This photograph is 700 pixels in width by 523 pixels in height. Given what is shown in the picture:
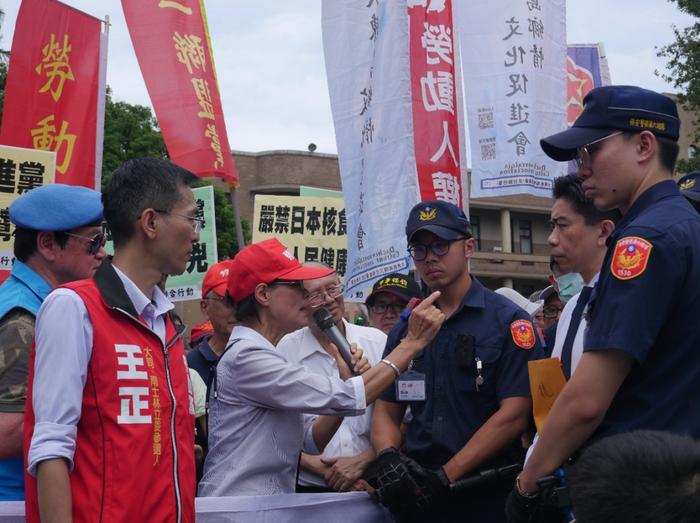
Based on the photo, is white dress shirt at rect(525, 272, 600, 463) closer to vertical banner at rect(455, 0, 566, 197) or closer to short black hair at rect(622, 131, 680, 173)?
short black hair at rect(622, 131, 680, 173)

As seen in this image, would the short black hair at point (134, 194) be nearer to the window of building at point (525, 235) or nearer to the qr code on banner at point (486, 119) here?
the qr code on banner at point (486, 119)

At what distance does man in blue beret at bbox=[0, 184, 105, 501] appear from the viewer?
2.93 metres

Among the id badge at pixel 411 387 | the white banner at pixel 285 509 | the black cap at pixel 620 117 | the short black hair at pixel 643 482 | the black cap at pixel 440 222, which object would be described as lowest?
the white banner at pixel 285 509

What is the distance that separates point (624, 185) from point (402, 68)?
3923 millimetres

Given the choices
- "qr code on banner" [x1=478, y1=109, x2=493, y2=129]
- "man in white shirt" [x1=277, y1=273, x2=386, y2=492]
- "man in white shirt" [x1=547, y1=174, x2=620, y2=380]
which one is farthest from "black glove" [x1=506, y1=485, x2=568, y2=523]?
"qr code on banner" [x1=478, y1=109, x2=493, y2=129]

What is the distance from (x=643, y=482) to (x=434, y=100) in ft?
17.8

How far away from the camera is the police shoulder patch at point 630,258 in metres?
2.43

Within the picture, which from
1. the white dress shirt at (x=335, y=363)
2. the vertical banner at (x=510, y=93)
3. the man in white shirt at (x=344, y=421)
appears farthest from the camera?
the vertical banner at (x=510, y=93)

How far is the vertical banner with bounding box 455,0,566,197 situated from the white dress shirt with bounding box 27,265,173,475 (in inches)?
188

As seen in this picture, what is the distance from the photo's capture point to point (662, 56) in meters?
23.1

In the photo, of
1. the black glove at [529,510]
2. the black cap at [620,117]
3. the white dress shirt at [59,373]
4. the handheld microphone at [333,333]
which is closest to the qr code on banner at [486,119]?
the handheld microphone at [333,333]

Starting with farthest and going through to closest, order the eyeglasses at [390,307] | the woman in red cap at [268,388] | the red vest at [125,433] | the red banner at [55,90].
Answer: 1. the red banner at [55,90]
2. the eyeglasses at [390,307]
3. the woman in red cap at [268,388]
4. the red vest at [125,433]

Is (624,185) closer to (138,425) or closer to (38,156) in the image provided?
(138,425)

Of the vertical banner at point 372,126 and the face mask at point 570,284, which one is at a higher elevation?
the vertical banner at point 372,126
